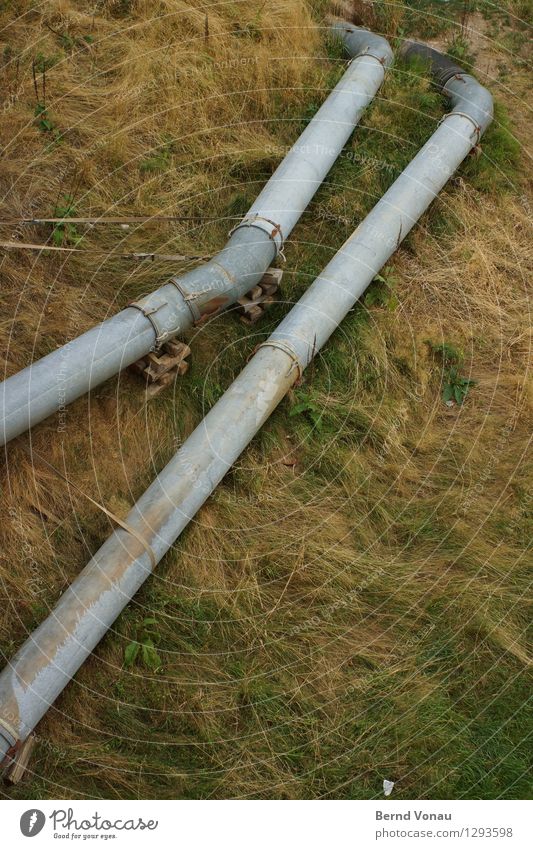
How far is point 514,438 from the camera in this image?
6820 millimetres

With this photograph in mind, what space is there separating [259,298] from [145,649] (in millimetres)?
3561

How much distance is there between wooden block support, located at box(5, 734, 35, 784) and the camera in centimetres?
470

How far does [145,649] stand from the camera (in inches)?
209

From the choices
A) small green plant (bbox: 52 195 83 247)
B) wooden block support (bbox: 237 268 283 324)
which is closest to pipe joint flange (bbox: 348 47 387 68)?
wooden block support (bbox: 237 268 283 324)

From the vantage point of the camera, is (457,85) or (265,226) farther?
(457,85)

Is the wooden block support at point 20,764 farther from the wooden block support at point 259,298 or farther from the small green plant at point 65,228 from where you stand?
the small green plant at point 65,228

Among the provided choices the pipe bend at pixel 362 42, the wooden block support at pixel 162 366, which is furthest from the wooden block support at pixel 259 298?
the pipe bend at pixel 362 42

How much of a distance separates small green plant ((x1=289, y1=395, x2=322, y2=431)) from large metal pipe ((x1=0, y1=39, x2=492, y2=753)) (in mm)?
236

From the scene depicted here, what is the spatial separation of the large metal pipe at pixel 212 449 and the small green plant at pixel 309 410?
0.24 metres

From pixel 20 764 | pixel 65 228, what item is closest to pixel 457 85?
pixel 65 228

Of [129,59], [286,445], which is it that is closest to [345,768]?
[286,445]

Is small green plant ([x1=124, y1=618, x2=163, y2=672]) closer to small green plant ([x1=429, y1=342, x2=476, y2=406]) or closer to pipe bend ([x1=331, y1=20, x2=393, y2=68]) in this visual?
small green plant ([x1=429, y1=342, x2=476, y2=406])

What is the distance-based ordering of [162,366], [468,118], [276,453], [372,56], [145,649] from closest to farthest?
[145,649] → [162,366] → [276,453] → [468,118] → [372,56]

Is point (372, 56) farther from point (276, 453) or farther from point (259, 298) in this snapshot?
point (276, 453)
